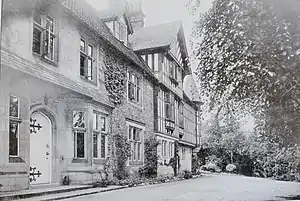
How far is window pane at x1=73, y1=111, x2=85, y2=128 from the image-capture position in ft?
5.92

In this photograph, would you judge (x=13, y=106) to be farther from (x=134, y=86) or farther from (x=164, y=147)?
(x=164, y=147)

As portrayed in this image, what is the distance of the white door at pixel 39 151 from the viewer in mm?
1604

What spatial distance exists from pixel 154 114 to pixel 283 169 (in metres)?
0.83

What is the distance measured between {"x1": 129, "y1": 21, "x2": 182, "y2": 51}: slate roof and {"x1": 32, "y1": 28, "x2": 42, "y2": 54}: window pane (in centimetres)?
56

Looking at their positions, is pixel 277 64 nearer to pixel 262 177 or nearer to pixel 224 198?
pixel 262 177

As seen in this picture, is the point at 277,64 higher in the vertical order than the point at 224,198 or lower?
higher

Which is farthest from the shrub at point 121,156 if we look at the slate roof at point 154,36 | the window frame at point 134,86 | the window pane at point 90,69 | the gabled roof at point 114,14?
the gabled roof at point 114,14

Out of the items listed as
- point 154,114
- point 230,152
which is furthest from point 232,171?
point 154,114

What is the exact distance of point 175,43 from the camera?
7.02ft

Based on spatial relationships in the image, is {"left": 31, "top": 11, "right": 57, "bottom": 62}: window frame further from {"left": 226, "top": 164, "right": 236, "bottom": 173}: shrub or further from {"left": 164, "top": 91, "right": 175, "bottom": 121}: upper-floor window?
{"left": 226, "top": 164, "right": 236, "bottom": 173}: shrub

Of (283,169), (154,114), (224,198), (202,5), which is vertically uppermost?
(202,5)

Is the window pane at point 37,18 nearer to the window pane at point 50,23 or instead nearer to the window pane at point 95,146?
the window pane at point 50,23

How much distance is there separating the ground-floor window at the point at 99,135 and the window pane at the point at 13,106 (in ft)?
1.40

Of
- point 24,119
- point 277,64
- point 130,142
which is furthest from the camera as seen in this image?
point 277,64
